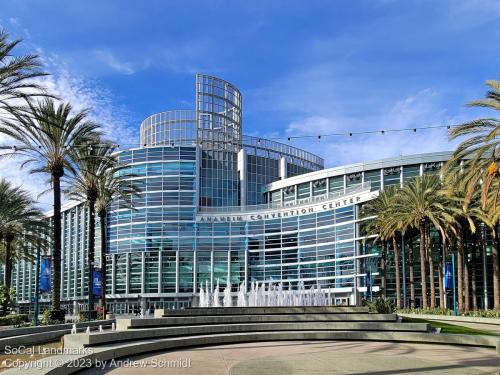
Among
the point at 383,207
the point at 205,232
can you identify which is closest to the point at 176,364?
the point at 383,207

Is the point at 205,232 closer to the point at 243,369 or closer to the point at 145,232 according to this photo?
the point at 145,232

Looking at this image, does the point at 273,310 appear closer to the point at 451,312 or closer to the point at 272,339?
the point at 272,339

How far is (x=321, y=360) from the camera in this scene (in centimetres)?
1451

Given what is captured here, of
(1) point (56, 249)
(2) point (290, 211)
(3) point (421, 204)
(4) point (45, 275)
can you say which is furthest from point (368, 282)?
(1) point (56, 249)

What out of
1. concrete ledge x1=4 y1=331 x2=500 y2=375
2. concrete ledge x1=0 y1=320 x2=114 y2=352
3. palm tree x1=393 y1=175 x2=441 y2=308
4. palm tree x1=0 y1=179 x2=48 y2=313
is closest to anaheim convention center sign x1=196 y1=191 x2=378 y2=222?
palm tree x1=393 y1=175 x2=441 y2=308

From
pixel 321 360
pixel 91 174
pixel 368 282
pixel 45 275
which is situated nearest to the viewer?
pixel 321 360

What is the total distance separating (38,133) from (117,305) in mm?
50594

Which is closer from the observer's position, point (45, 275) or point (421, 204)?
point (45, 275)

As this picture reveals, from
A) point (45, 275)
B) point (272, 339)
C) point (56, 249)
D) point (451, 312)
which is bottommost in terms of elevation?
point (451, 312)

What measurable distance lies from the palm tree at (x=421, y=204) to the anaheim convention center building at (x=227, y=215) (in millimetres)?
15332

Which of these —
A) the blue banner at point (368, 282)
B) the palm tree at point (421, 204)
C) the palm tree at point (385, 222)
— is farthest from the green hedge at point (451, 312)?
the blue banner at point (368, 282)

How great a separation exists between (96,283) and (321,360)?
24.1 metres

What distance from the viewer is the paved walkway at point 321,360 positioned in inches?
500

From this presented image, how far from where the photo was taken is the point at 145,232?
73562 millimetres
